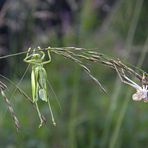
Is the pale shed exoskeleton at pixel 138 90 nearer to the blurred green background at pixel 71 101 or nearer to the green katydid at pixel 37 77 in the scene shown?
the green katydid at pixel 37 77

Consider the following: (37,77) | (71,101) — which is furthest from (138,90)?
(71,101)

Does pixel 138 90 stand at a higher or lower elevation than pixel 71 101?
higher

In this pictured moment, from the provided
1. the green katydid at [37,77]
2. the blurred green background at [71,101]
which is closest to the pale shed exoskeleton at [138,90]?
the green katydid at [37,77]

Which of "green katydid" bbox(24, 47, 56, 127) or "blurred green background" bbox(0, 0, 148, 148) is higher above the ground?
"green katydid" bbox(24, 47, 56, 127)

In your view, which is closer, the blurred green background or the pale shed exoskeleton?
the pale shed exoskeleton

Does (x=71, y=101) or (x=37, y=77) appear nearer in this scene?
(x=37, y=77)

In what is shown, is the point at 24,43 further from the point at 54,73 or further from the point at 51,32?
the point at 51,32

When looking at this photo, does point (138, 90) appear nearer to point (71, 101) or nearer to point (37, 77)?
point (37, 77)

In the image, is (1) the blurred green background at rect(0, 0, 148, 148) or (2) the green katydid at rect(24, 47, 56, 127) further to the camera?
(1) the blurred green background at rect(0, 0, 148, 148)

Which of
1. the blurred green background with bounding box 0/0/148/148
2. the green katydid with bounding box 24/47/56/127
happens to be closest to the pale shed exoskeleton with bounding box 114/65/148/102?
the green katydid with bounding box 24/47/56/127

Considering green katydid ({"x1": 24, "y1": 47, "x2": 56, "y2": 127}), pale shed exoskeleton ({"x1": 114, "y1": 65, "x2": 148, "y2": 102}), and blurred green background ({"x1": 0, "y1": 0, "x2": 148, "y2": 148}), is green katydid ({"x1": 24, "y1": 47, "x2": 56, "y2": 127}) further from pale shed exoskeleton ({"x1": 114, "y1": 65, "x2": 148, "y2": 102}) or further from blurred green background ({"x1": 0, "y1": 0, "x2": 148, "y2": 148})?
blurred green background ({"x1": 0, "y1": 0, "x2": 148, "y2": 148})

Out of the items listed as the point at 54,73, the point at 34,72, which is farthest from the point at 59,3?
the point at 34,72
